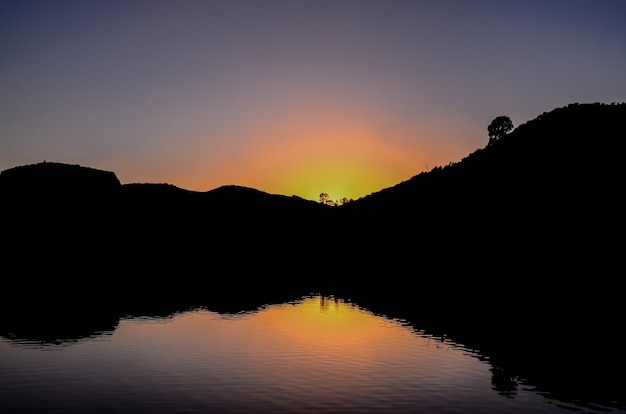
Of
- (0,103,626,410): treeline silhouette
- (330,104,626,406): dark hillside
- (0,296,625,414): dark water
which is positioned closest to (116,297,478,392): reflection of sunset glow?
(0,296,625,414): dark water

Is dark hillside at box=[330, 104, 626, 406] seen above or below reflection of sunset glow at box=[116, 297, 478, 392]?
above

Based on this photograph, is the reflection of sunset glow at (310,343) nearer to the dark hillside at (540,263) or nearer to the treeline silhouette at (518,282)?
the treeline silhouette at (518,282)

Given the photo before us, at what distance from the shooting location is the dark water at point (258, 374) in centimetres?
4031

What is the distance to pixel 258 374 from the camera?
167ft

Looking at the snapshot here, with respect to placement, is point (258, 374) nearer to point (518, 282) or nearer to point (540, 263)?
point (518, 282)

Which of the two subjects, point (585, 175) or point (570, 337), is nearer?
point (570, 337)

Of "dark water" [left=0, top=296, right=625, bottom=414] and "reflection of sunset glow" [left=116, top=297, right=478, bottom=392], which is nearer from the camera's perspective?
"dark water" [left=0, top=296, right=625, bottom=414]

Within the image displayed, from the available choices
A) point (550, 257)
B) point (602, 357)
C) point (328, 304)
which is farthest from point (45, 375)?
point (550, 257)

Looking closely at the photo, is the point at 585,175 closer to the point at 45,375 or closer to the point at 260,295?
the point at 260,295

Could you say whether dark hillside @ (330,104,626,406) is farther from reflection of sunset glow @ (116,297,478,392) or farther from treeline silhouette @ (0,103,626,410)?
reflection of sunset glow @ (116,297,478,392)

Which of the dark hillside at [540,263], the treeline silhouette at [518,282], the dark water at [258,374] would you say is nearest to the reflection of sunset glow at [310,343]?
the dark water at [258,374]

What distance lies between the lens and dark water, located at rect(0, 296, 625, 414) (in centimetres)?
4031

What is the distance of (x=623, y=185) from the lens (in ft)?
433

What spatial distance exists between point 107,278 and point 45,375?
150 metres
